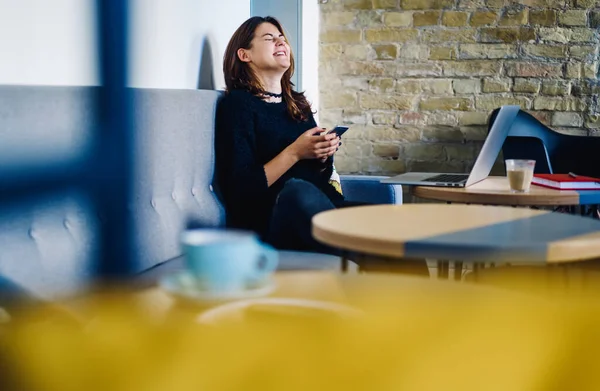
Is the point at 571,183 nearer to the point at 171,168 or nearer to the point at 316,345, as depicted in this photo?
the point at 171,168

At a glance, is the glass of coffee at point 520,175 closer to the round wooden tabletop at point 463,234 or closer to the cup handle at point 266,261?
the round wooden tabletop at point 463,234

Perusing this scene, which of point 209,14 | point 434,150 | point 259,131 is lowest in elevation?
point 434,150

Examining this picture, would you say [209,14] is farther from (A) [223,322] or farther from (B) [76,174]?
Answer: (A) [223,322]

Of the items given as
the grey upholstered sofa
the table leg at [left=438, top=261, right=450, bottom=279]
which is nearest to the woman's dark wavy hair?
the grey upholstered sofa

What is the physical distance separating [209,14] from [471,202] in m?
1.31

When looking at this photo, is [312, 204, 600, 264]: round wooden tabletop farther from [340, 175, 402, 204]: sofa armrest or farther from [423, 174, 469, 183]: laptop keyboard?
[340, 175, 402, 204]: sofa armrest

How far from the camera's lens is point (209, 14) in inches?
110

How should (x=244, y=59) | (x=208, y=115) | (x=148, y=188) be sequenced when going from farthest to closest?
(x=244, y=59) < (x=208, y=115) < (x=148, y=188)

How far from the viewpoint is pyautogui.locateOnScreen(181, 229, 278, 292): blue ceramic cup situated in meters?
0.71

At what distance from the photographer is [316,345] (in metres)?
0.65

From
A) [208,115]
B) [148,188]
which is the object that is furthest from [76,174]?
[208,115]

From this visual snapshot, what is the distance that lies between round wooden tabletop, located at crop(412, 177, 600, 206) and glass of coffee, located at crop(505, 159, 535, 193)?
3 cm

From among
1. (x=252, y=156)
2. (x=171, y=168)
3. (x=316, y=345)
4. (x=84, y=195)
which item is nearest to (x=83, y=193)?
(x=84, y=195)

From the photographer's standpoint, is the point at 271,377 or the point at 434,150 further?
the point at 434,150
